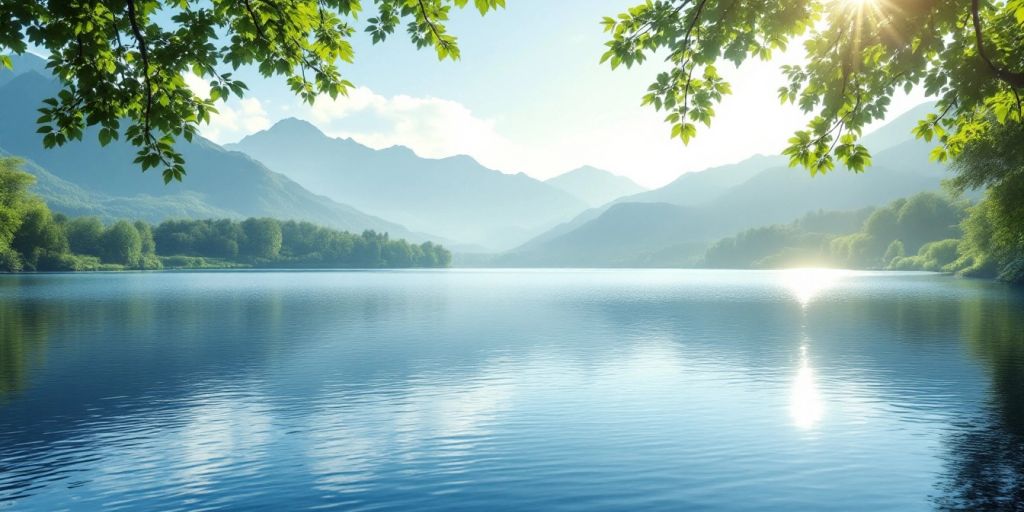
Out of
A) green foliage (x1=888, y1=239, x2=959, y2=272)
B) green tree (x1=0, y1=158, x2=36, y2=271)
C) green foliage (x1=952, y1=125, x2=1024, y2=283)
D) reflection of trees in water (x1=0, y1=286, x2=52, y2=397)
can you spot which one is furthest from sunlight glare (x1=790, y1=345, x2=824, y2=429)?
green foliage (x1=888, y1=239, x2=959, y2=272)

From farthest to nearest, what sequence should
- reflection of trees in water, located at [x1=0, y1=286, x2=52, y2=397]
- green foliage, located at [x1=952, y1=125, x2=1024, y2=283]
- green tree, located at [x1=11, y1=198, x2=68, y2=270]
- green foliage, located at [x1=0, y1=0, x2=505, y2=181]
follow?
green tree, located at [x1=11, y1=198, x2=68, y2=270] → green foliage, located at [x1=952, y1=125, x2=1024, y2=283] → reflection of trees in water, located at [x1=0, y1=286, x2=52, y2=397] → green foliage, located at [x1=0, y1=0, x2=505, y2=181]

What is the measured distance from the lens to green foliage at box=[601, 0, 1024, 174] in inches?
542

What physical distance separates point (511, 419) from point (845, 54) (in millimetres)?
16751

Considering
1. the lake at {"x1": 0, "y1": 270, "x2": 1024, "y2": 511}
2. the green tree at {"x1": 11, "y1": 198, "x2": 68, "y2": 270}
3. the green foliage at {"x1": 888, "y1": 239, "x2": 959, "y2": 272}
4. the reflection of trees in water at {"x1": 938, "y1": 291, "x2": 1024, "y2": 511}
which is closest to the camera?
the reflection of trees in water at {"x1": 938, "y1": 291, "x2": 1024, "y2": 511}

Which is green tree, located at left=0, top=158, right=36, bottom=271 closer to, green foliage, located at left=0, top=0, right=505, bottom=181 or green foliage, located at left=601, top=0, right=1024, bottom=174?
green foliage, located at left=0, top=0, right=505, bottom=181

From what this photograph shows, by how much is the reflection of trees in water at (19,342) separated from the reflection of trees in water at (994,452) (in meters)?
35.2

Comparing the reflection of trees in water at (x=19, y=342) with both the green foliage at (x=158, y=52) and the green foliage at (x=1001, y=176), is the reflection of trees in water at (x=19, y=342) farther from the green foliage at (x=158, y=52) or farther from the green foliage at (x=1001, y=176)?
the green foliage at (x=1001, y=176)

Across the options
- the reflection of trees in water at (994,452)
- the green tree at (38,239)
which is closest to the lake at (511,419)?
the reflection of trees in water at (994,452)

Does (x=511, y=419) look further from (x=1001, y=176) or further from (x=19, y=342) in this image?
(x=1001, y=176)

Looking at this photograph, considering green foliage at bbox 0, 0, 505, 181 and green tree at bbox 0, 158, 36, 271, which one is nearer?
green foliage at bbox 0, 0, 505, 181

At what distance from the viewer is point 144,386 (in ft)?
103

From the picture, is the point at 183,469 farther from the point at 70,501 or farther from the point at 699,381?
the point at 699,381

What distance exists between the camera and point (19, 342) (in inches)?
1774

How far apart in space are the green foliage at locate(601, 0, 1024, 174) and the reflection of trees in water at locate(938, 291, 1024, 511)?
8.72 meters
